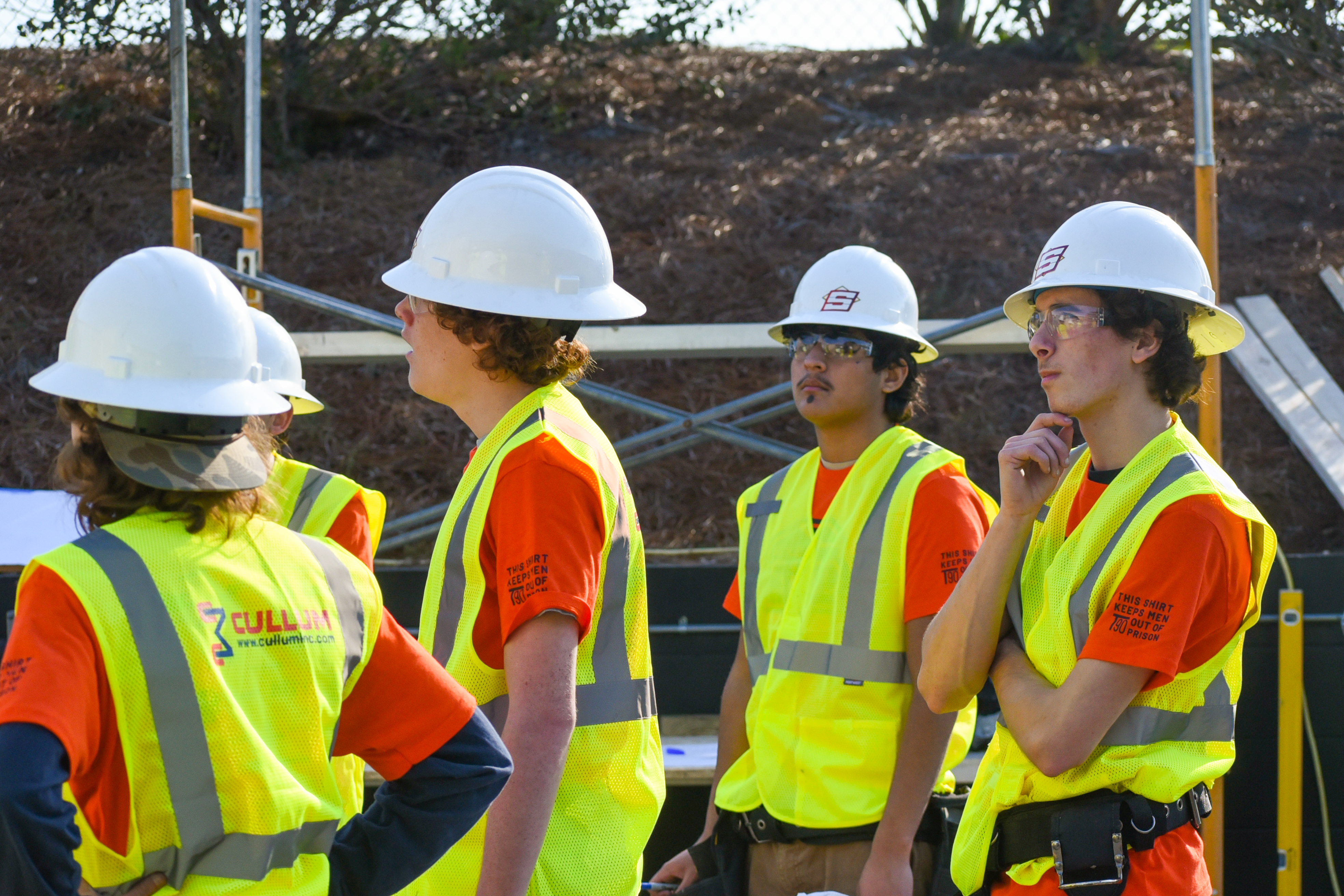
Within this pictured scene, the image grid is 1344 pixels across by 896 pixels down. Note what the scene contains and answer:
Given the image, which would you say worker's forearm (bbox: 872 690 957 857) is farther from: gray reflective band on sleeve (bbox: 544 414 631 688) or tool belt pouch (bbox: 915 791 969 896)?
gray reflective band on sleeve (bbox: 544 414 631 688)

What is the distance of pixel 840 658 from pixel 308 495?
1.56m

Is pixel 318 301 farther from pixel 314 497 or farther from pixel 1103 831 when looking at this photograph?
pixel 1103 831

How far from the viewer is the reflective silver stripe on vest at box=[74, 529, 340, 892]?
4.97 ft

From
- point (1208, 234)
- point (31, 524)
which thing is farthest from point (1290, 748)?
point (31, 524)

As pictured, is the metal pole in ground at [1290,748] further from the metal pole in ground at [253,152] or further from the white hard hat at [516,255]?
the metal pole in ground at [253,152]

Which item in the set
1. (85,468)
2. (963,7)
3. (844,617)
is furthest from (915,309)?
(963,7)

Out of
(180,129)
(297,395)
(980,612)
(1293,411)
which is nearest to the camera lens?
(980,612)

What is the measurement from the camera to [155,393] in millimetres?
1704

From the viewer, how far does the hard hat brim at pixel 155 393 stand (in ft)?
5.51

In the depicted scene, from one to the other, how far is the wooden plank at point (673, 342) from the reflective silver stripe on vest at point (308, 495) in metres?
1.86

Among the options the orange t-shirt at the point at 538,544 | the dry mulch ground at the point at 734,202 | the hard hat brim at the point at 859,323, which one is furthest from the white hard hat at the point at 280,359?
the dry mulch ground at the point at 734,202

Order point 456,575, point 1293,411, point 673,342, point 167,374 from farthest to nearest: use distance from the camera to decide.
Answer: point 1293,411, point 673,342, point 456,575, point 167,374

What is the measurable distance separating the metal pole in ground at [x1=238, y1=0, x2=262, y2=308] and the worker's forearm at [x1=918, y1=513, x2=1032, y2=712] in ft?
13.9

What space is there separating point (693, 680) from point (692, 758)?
17.6 inches
